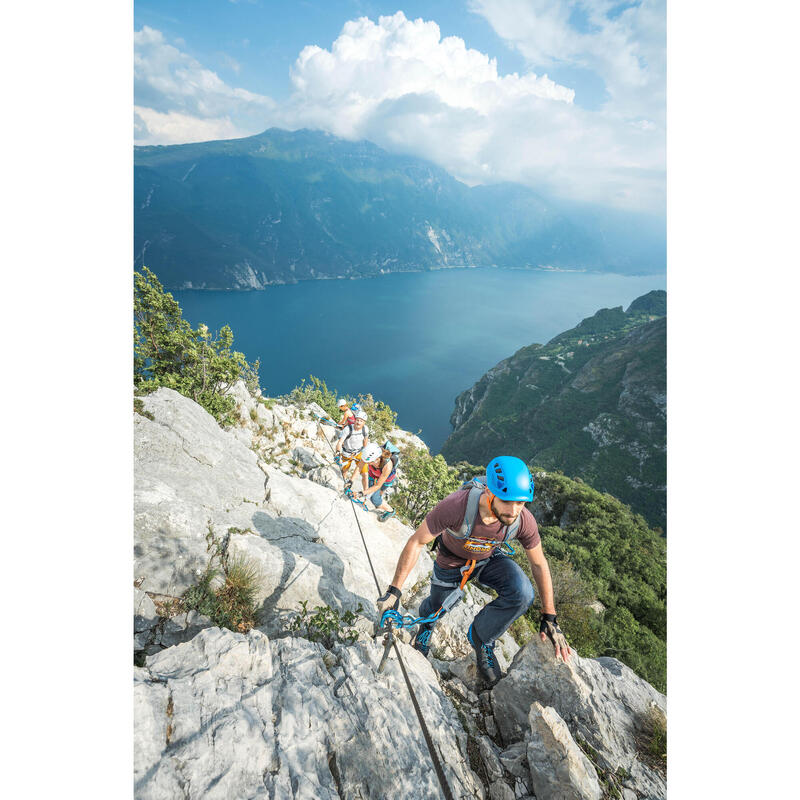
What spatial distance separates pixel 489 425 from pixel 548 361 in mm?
29632

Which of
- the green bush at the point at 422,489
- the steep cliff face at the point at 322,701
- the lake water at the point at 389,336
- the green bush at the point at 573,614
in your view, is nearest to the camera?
the steep cliff face at the point at 322,701

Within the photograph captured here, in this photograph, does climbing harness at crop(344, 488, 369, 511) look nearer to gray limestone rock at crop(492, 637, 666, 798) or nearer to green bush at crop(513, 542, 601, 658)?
green bush at crop(513, 542, 601, 658)

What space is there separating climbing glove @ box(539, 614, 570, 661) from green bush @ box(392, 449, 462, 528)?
6.37m

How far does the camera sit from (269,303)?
16312 cm

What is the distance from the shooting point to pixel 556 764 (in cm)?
291

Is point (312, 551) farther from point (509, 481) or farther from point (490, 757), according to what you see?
point (509, 481)

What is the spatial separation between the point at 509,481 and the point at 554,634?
2030mm

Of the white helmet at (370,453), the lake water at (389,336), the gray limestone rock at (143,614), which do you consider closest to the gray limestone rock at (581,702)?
the gray limestone rock at (143,614)

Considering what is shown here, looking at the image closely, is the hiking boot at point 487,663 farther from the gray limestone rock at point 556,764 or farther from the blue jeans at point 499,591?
the gray limestone rock at point 556,764

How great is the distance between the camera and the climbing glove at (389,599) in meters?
3.76

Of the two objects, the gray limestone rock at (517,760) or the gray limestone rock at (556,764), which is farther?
the gray limestone rock at (517,760)

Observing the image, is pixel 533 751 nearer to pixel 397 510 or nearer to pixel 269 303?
pixel 397 510

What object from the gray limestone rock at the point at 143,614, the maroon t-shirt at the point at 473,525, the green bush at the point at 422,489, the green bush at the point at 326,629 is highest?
the maroon t-shirt at the point at 473,525
